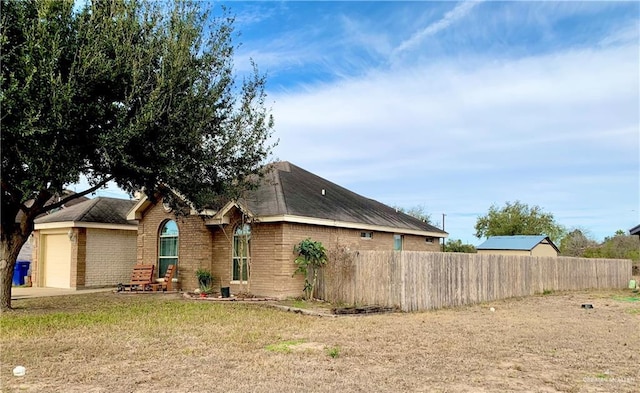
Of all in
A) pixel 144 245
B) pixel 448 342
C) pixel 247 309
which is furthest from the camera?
pixel 144 245

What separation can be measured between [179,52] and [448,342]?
880 centimetres

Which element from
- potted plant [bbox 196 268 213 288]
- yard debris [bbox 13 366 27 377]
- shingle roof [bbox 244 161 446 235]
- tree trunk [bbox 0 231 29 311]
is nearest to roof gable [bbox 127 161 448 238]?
shingle roof [bbox 244 161 446 235]

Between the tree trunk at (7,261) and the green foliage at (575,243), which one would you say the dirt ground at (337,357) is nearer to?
the tree trunk at (7,261)

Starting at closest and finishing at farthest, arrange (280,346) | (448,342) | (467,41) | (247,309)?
(280,346), (448,342), (247,309), (467,41)

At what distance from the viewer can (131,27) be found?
1191 cm

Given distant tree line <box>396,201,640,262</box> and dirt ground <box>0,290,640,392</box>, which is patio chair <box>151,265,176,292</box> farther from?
distant tree line <box>396,201,640,262</box>

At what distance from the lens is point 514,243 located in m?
39.0

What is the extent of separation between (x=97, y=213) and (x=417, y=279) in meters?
14.7

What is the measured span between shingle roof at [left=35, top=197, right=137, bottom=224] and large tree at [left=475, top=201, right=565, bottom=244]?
132 feet

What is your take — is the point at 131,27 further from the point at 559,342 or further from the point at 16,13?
the point at 559,342

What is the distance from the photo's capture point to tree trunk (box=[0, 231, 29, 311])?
1352 centimetres

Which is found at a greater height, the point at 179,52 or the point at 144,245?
the point at 179,52

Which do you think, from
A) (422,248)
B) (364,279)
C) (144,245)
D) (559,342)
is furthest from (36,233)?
(559,342)

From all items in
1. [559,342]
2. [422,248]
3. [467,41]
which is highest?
[467,41]
